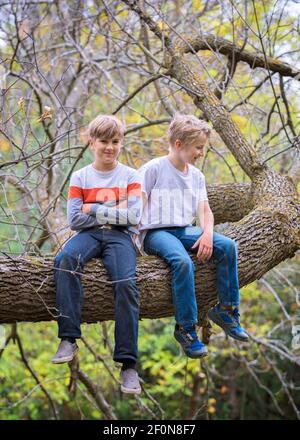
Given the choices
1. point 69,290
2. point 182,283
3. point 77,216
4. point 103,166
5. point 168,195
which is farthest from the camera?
point 168,195

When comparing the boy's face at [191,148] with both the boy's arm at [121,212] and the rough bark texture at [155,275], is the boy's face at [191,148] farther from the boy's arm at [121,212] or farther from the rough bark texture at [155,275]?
the rough bark texture at [155,275]

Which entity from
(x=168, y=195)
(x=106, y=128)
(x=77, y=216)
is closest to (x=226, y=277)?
(x=168, y=195)

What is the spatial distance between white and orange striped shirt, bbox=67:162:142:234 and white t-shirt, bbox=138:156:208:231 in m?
0.12

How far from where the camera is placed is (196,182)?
133 inches

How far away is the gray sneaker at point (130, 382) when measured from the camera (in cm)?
274

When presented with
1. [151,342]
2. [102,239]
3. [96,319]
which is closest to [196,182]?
[102,239]

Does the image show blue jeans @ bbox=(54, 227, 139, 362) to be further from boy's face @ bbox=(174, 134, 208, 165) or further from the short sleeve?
boy's face @ bbox=(174, 134, 208, 165)

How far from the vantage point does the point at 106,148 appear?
3000 millimetres

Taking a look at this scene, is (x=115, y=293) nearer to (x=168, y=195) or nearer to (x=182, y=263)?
(x=182, y=263)

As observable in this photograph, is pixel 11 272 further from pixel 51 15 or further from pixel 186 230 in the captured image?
pixel 51 15

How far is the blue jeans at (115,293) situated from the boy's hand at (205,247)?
1.11 feet

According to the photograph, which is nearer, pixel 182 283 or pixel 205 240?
pixel 182 283

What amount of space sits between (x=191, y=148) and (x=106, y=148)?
1.46 ft

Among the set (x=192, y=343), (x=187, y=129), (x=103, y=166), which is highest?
(x=187, y=129)
